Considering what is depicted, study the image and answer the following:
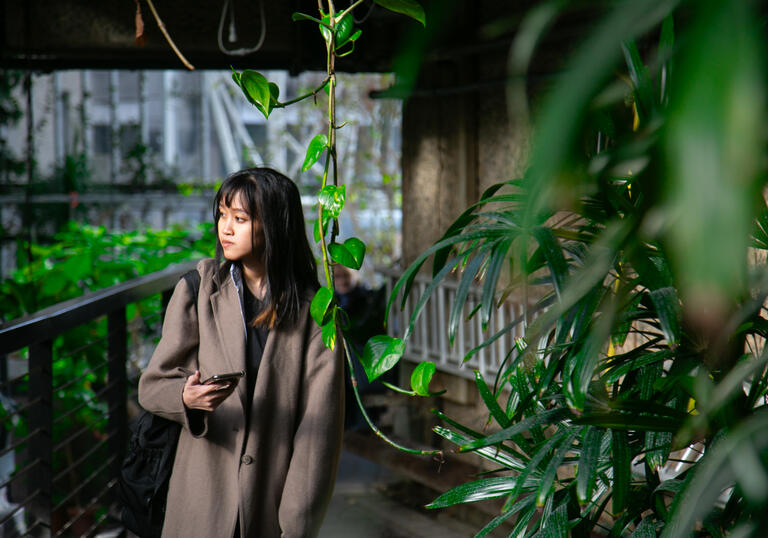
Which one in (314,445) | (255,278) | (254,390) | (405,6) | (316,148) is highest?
(405,6)

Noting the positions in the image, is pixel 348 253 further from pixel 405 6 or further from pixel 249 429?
pixel 249 429

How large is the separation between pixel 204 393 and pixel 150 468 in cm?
31

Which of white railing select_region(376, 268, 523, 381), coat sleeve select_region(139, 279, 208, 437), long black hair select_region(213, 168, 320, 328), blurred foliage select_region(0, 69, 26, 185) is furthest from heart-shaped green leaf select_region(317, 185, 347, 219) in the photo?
blurred foliage select_region(0, 69, 26, 185)

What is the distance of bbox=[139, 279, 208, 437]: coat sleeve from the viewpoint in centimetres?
158

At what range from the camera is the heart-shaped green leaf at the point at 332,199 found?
1.25 meters

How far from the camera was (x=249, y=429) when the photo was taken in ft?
5.35

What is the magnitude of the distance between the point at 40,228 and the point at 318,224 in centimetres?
687

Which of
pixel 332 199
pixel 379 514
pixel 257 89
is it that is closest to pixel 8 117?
pixel 379 514

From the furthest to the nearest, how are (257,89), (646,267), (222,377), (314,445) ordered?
(314,445)
(222,377)
(257,89)
(646,267)

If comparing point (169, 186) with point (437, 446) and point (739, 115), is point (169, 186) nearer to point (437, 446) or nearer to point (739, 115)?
point (437, 446)

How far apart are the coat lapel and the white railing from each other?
1.90 metres

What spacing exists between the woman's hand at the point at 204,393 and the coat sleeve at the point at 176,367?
28 mm

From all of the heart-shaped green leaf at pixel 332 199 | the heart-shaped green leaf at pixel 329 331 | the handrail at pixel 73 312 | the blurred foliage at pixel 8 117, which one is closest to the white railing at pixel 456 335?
the handrail at pixel 73 312

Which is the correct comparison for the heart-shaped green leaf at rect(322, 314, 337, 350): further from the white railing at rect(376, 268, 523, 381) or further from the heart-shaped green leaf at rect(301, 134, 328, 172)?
the white railing at rect(376, 268, 523, 381)
